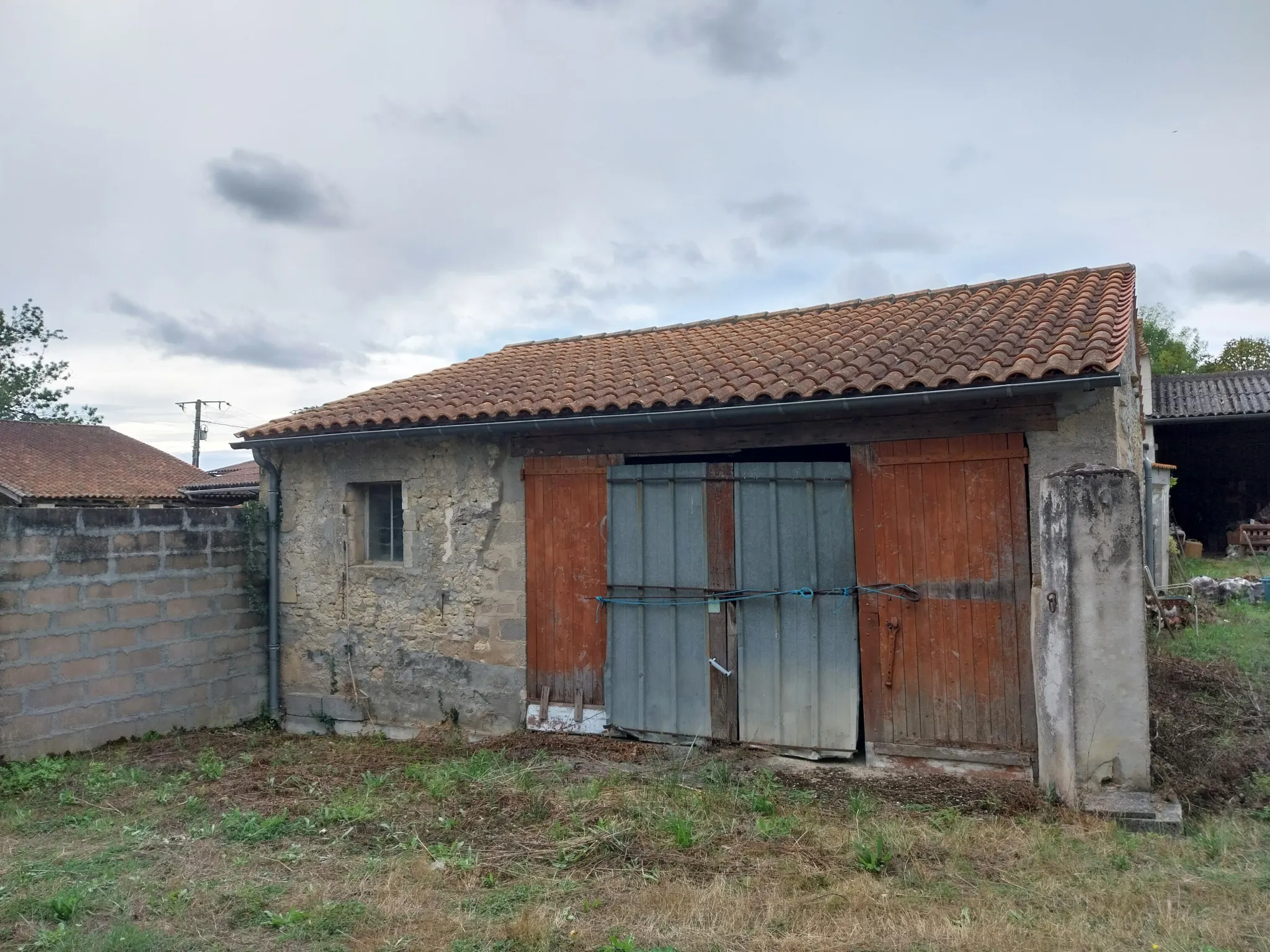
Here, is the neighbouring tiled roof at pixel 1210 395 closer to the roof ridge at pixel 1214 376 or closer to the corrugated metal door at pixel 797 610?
the roof ridge at pixel 1214 376

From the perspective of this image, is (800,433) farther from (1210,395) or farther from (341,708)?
(1210,395)

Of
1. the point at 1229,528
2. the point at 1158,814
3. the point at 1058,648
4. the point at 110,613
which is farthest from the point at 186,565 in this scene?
the point at 1229,528

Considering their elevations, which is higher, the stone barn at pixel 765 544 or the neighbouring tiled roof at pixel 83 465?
the neighbouring tiled roof at pixel 83 465

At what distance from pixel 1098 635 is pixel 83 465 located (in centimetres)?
2519

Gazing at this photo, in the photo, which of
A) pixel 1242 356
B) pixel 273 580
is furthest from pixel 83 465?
pixel 1242 356

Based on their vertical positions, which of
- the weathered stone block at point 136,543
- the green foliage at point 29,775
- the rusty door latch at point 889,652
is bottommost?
the green foliage at point 29,775

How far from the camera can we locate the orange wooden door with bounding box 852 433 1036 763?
18.0 feet

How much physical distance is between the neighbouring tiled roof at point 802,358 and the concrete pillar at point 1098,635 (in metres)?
0.82

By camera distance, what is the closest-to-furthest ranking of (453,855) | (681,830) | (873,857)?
(873,857)
(453,855)
(681,830)

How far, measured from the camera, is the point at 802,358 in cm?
682

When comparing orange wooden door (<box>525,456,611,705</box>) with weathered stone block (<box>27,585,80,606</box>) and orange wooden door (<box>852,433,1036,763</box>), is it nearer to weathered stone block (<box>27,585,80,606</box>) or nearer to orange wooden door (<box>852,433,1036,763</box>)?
orange wooden door (<box>852,433,1036,763</box>)

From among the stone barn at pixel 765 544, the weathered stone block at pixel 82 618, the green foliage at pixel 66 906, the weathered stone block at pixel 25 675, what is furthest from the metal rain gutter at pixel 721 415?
the green foliage at pixel 66 906

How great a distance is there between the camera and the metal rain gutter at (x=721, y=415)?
202 inches

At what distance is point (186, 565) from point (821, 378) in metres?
5.78
